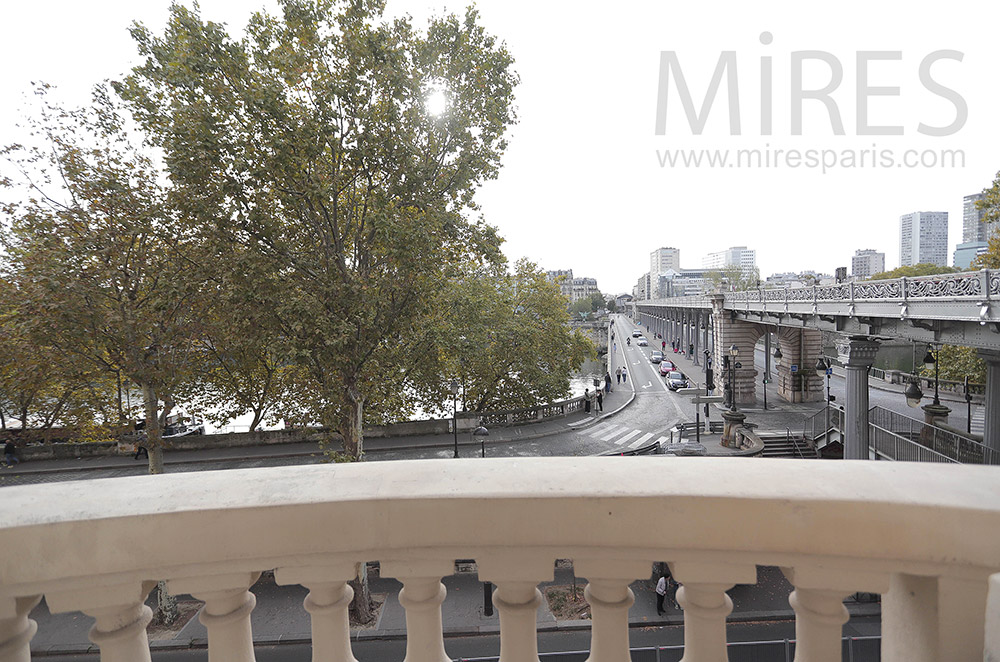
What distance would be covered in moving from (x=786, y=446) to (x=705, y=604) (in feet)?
84.0

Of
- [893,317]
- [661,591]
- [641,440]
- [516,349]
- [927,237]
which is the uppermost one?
[927,237]

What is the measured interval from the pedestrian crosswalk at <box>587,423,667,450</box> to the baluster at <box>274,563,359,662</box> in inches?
927

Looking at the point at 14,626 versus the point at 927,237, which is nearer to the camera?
the point at 14,626

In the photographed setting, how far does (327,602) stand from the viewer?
1507 mm

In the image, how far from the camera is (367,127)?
10.0 metres

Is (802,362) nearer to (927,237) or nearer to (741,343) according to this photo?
(741,343)

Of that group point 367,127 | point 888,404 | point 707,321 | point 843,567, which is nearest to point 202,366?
point 367,127

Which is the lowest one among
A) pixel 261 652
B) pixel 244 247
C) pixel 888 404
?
pixel 261 652

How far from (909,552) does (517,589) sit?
1044 mm

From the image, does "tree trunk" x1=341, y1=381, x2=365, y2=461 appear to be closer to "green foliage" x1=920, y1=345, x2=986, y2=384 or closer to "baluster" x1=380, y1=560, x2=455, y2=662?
"baluster" x1=380, y1=560, x2=455, y2=662

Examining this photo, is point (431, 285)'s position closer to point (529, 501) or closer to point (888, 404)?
point (529, 501)

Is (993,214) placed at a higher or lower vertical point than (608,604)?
higher

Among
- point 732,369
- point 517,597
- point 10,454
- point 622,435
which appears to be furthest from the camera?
point 732,369

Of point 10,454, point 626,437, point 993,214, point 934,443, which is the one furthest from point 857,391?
point 10,454
